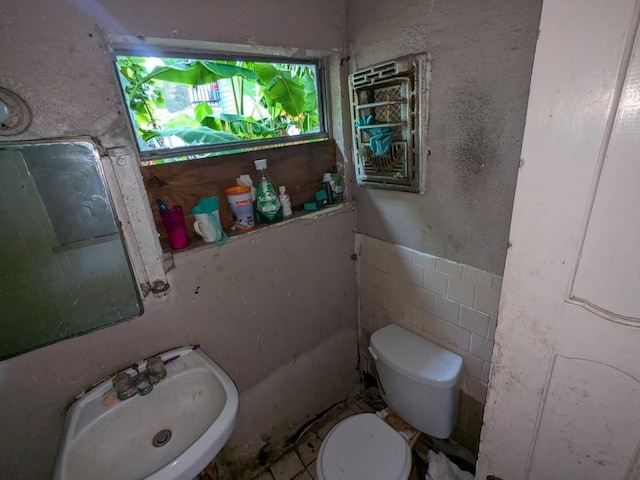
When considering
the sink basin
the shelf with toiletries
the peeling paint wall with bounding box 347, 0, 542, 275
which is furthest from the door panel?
the shelf with toiletries

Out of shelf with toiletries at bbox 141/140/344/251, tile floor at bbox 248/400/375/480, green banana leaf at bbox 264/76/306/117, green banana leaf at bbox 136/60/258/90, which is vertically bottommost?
tile floor at bbox 248/400/375/480

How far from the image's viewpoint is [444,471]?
124 centimetres

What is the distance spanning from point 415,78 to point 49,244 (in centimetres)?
123

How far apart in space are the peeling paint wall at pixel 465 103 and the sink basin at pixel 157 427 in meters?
0.93

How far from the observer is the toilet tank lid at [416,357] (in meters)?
1.10

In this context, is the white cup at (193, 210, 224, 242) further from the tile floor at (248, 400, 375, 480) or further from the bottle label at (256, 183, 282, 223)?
the tile floor at (248, 400, 375, 480)

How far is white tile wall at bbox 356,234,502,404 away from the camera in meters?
1.08

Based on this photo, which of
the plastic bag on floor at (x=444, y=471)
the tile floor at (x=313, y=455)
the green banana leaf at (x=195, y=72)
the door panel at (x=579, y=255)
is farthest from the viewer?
the tile floor at (x=313, y=455)

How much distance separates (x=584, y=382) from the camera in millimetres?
571

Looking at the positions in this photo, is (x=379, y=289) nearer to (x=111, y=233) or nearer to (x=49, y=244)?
(x=111, y=233)

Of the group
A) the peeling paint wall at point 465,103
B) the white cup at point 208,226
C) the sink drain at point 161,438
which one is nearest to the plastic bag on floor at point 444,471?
the peeling paint wall at point 465,103

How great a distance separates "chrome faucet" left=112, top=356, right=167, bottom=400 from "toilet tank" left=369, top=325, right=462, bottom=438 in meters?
0.83

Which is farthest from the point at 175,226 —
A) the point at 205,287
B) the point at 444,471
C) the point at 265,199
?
the point at 444,471

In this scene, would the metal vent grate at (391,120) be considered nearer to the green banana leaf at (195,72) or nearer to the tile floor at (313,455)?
the green banana leaf at (195,72)
